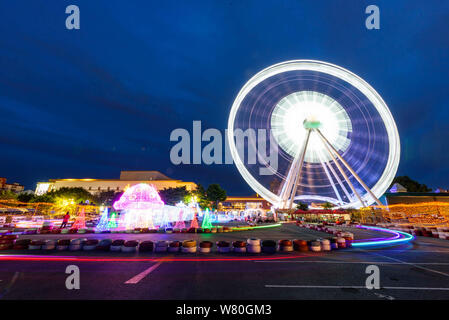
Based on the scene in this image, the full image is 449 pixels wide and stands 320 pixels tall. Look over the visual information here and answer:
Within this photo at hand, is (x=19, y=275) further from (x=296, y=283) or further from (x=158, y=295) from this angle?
(x=296, y=283)

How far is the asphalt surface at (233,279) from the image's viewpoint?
5.54 meters

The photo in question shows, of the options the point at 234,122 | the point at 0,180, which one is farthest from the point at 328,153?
the point at 0,180

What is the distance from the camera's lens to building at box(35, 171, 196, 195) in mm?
138125

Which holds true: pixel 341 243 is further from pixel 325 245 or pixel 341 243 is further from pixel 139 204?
pixel 139 204

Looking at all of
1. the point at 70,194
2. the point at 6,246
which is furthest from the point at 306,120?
the point at 70,194

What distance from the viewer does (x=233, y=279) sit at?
6.84 metres

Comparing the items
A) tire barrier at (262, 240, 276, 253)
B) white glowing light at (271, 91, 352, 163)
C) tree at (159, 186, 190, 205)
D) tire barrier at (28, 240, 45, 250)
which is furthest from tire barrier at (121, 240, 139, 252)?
tree at (159, 186, 190, 205)

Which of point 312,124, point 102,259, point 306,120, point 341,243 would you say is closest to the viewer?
point 102,259

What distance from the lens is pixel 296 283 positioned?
254 inches

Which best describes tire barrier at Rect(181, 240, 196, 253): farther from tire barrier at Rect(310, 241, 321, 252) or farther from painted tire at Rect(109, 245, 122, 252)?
tire barrier at Rect(310, 241, 321, 252)

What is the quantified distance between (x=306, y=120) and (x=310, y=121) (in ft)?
2.31

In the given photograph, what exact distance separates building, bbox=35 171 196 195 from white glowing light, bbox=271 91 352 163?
10855 centimetres

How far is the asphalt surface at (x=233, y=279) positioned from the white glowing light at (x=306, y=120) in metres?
30.2

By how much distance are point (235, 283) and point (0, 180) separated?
19463cm
